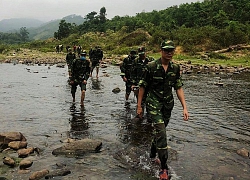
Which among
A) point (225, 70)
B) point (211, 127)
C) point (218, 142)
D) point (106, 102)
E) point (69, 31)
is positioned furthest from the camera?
point (69, 31)

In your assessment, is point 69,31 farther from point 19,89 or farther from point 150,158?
point 150,158

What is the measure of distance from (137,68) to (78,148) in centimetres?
491

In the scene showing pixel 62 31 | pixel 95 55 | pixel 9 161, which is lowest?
pixel 9 161

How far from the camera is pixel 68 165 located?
19.4 ft

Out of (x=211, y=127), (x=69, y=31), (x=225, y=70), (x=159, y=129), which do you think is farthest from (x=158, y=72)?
(x=69, y=31)

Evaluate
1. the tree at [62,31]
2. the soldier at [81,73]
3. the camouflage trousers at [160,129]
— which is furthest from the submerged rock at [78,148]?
the tree at [62,31]

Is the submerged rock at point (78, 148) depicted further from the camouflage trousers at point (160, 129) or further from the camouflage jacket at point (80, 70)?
the camouflage jacket at point (80, 70)

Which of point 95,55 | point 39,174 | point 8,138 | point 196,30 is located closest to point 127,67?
point 8,138

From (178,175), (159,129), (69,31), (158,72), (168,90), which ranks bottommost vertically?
(178,175)

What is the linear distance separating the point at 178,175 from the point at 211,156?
4.59ft

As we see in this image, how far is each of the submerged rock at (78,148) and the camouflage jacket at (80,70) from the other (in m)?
4.91

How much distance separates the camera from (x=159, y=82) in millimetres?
5676

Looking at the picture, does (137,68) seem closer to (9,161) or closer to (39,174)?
(9,161)

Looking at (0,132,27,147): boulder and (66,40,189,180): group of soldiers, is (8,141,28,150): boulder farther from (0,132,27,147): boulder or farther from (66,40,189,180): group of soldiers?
(66,40,189,180): group of soldiers
